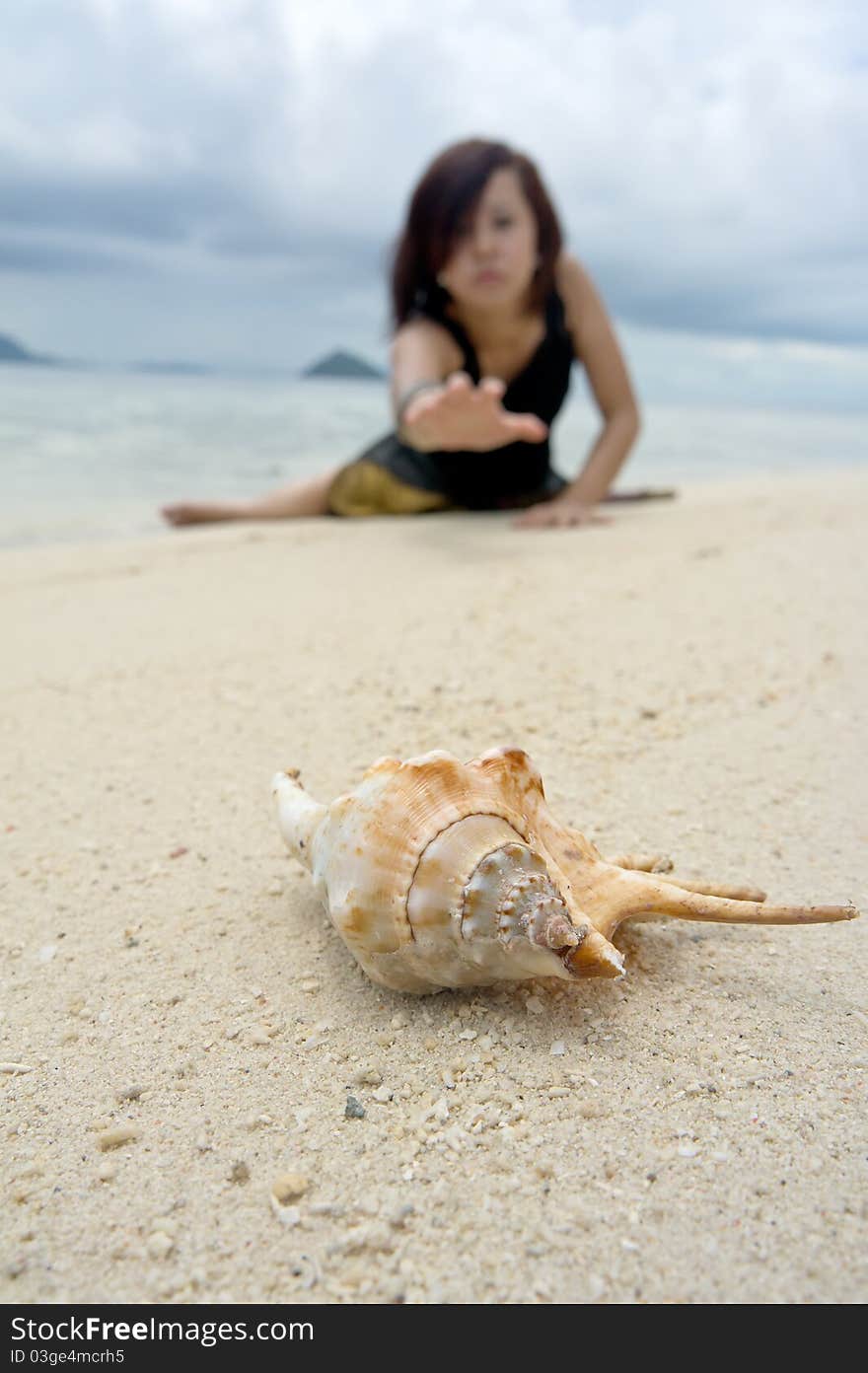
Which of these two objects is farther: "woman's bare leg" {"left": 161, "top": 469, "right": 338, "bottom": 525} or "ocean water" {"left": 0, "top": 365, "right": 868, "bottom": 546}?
"ocean water" {"left": 0, "top": 365, "right": 868, "bottom": 546}

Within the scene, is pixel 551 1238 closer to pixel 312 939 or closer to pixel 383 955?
pixel 383 955

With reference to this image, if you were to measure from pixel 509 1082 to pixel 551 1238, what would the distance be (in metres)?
0.19

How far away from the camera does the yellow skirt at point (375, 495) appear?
16.1 feet

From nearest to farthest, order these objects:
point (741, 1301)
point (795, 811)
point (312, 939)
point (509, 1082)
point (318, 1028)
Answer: point (741, 1301) < point (509, 1082) < point (318, 1028) < point (312, 939) < point (795, 811)

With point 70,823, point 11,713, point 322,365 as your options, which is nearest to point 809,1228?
point 70,823

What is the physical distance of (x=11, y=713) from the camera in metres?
Answer: 2.22

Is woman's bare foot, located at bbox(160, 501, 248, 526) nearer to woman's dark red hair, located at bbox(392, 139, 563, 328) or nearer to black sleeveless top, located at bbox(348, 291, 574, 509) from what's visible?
black sleeveless top, located at bbox(348, 291, 574, 509)

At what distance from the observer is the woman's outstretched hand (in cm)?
323

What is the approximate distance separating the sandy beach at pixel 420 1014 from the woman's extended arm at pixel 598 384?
7.58ft

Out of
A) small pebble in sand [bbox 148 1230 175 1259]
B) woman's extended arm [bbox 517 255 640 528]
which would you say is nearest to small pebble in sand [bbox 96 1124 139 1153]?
small pebble in sand [bbox 148 1230 175 1259]

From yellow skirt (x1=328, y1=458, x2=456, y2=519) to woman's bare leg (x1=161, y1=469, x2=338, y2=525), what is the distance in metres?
0.09

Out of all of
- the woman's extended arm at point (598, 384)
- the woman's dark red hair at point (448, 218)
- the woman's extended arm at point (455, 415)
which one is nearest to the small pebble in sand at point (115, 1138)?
the woman's extended arm at point (455, 415)

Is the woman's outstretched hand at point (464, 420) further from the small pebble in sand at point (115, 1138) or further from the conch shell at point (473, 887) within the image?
the small pebble in sand at point (115, 1138)

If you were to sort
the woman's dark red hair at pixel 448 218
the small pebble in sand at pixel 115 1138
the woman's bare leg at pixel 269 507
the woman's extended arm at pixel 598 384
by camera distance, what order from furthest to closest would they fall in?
the woman's bare leg at pixel 269 507 < the woman's extended arm at pixel 598 384 < the woman's dark red hair at pixel 448 218 < the small pebble in sand at pixel 115 1138
